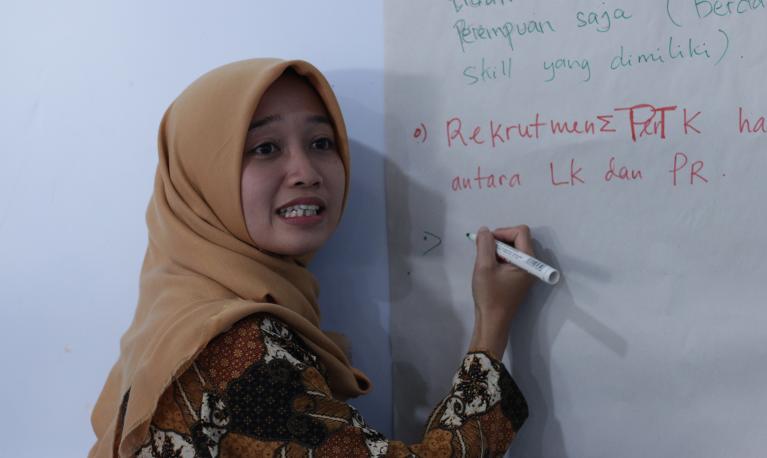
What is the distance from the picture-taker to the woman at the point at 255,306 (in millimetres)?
812

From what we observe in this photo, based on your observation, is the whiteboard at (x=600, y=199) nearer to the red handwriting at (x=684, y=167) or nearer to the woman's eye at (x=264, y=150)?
the red handwriting at (x=684, y=167)

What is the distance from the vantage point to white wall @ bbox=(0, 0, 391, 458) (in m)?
1.16

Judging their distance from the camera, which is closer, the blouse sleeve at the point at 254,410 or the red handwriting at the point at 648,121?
the blouse sleeve at the point at 254,410

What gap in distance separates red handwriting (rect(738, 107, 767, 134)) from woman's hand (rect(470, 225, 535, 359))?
1.05 feet

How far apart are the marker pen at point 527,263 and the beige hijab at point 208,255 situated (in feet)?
0.90

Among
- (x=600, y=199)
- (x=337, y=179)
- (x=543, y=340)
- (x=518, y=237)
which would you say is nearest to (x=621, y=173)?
(x=600, y=199)

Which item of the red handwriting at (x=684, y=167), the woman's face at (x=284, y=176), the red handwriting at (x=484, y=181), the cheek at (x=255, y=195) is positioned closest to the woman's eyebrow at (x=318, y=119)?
the woman's face at (x=284, y=176)

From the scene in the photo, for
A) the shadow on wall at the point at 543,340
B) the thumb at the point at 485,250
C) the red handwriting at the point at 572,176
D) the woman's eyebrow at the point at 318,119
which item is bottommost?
the shadow on wall at the point at 543,340

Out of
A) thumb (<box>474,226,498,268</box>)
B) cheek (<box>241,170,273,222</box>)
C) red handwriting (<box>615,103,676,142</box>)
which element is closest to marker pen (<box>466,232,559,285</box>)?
thumb (<box>474,226,498,268</box>)

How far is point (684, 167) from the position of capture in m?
0.96

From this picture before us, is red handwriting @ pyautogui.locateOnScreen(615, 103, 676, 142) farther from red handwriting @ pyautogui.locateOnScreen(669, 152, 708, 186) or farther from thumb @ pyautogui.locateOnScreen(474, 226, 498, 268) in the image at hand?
thumb @ pyautogui.locateOnScreen(474, 226, 498, 268)

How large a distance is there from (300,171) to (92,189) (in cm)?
55

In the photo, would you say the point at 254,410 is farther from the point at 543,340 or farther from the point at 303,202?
the point at 543,340

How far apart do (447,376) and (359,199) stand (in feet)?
1.05
